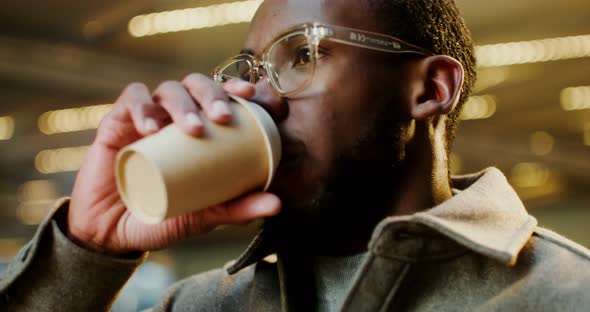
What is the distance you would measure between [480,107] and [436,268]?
8.38m

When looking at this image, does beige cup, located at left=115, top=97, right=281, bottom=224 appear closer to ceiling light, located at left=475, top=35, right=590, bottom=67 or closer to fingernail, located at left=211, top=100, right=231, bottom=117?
fingernail, located at left=211, top=100, right=231, bottom=117

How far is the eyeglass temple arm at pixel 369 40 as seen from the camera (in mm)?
1593

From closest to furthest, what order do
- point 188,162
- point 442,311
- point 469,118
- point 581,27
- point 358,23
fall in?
point 188,162 < point 442,311 < point 358,23 < point 581,27 < point 469,118

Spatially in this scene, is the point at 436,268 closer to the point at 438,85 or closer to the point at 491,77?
the point at 438,85

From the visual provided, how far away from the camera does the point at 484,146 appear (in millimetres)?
10016

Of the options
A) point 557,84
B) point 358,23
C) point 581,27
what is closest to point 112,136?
point 358,23

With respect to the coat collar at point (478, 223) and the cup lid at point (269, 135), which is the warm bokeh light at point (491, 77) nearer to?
the coat collar at point (478, 223)

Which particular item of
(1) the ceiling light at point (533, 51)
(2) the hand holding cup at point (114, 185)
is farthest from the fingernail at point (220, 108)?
(1) the ceiling light at point (533, 51)

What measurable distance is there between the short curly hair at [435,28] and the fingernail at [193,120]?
66 cm

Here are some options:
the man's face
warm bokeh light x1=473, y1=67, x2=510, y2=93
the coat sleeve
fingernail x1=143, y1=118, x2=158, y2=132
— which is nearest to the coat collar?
the man's face

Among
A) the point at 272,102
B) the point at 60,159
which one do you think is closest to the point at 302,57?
the point at 272,102

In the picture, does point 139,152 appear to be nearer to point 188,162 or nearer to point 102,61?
point 188,162

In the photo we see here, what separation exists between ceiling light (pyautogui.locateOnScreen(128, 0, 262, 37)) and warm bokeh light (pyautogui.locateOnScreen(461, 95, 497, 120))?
407cm

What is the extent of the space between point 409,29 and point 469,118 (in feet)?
27.9
